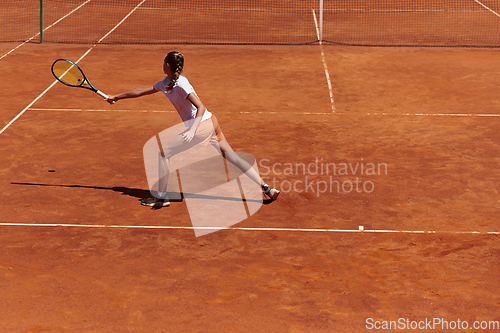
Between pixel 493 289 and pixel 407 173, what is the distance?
10.5ft

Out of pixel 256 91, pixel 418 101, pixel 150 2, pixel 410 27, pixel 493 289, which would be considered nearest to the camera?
pixel 493 289

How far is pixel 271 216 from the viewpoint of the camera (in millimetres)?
7594

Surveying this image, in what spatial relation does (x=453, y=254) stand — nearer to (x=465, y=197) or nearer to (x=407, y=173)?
(x=465, y=197)

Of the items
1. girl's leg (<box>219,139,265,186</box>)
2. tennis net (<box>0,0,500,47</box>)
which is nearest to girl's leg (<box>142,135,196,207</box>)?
girl's leg (<box>219,139,265,186</box>)

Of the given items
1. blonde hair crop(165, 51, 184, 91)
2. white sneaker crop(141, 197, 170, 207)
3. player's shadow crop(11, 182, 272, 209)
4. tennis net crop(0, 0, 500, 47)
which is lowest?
player's shadow crop(11, 182, 272, 209)

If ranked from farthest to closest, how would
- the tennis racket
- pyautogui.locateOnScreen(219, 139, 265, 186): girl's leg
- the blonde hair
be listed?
1. the tennis racket
2. pyautogui.locateOnScreen(219, 139, 265, 186): girl's leg
3. the blonde hair

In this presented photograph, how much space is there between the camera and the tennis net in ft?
61.4

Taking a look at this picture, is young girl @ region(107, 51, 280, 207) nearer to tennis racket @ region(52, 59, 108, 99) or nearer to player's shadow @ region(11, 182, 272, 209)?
player's shadow @ region(11, 182, 272, 209)

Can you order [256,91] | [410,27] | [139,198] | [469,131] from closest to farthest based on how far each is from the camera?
[139,198], [469,131], [256,91], [410,27]

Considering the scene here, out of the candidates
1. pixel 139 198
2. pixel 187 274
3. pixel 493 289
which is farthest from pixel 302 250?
pixel 139 198

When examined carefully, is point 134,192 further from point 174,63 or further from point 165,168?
point 174,63

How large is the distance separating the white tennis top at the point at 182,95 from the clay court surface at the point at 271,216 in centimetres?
117

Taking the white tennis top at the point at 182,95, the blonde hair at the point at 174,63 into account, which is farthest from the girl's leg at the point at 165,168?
the blonde hair at the point at 174,63

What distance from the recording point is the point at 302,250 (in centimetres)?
675
